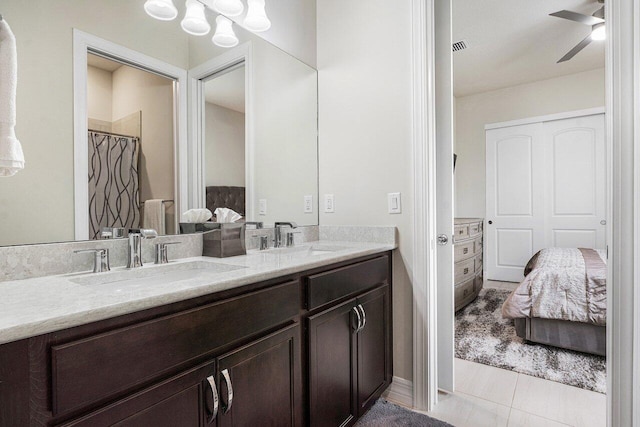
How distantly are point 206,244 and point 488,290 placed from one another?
3849 millimetres

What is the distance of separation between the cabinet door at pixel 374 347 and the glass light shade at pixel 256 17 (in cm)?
156

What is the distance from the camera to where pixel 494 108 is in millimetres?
4840

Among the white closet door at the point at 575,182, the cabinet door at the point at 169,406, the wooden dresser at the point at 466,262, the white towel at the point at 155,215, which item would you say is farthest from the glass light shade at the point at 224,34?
the white closet door at the point at 575,182

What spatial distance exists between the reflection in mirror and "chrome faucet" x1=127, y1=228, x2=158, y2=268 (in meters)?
0.11

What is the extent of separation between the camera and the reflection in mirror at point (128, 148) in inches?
48.7

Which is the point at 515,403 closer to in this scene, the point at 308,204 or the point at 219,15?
the point at 308,204

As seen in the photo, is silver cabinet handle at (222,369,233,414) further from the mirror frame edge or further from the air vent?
the air vent

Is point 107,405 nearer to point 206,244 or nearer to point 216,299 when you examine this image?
point 216,299

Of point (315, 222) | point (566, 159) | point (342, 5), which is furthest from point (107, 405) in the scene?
point (566, 159)

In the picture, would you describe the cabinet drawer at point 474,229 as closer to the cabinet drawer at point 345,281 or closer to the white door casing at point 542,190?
the white door casing at point 542,190

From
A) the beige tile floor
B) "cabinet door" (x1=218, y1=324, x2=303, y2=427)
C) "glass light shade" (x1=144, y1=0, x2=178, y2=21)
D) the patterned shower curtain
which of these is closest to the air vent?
"glass light shade" (x1=144, y1=0, x2=178, y2=21)

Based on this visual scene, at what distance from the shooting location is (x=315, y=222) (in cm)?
222

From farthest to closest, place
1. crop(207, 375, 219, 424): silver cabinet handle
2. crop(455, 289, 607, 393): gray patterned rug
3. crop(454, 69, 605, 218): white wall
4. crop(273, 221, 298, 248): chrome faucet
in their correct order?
crop(454, 69, 605, 218): white wall, crop(455, 289, 607, 393): gray patterned rug, crop(273, 221, 298, 248): chrome faucet, crop(207, 375, 219, 424): silver cabinet handle

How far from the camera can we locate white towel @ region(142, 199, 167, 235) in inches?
54.4
